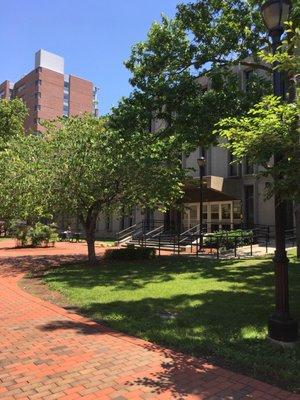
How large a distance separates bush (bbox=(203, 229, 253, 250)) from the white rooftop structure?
86.2 metres

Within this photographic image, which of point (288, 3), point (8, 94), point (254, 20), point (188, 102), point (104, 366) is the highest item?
point (8, 94)

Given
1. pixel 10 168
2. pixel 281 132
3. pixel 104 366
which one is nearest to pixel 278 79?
pixel 281 132

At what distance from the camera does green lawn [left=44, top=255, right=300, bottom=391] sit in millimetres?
5980

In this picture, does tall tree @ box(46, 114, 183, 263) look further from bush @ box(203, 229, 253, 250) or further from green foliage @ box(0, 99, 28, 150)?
green foliage @ box(0, 99, 28, 150)

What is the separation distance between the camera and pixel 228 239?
66.3ft

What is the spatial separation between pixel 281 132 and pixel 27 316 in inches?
227

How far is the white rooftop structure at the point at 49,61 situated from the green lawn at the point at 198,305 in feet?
298

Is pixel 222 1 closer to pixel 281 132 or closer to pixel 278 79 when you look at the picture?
pixel 278 79

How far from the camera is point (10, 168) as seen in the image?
1767 centimetres

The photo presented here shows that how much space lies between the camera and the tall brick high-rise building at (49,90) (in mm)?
94750

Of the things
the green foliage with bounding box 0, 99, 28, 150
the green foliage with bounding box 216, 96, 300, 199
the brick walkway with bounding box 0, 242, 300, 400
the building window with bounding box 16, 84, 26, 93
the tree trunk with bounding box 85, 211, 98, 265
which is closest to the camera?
the brick walkway with bounding box 0, 242, 300, 400

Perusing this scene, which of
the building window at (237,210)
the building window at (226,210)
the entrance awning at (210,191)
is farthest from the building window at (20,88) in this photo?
the building window at (237,210)

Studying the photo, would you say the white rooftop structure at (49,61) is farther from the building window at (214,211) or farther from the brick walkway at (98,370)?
the brick walkway at (98,370)

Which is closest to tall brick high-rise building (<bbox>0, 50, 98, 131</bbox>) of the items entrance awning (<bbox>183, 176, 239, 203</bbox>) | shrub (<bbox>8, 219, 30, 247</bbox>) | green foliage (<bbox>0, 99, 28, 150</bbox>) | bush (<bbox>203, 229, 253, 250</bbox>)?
green foliage (<bbox>0, 99, 28, 150</bbox>)
